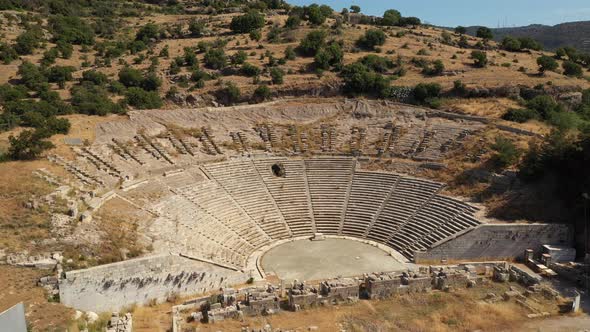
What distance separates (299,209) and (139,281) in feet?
38.2

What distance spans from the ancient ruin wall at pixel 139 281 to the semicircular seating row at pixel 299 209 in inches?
51.8

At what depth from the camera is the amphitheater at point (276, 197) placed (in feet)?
72.0

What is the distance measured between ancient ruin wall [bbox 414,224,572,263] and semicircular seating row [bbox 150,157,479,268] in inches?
25.4

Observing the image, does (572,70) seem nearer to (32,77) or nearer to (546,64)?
(546,64)

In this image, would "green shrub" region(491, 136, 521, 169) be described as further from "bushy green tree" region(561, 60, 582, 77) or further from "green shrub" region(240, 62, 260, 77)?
"green shrub" region(240, 62, 260, 77)

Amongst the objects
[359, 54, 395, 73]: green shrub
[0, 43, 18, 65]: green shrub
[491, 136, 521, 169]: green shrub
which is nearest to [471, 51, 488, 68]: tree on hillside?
[359, 54, 395, 73]: green shrub

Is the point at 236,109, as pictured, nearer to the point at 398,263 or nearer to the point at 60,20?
the point at 398,263

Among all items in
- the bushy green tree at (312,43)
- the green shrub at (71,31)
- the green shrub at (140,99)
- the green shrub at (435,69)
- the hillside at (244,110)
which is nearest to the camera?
the hillside at (244,110)

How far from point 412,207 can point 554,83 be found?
2128cm

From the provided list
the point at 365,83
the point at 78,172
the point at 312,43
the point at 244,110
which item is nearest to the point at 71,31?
the point at 312,43

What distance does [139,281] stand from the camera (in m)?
19.9

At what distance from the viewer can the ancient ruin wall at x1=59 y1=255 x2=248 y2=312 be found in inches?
727

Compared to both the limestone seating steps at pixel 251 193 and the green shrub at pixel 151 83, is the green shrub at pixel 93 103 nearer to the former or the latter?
the green shrub at pixel 151 83

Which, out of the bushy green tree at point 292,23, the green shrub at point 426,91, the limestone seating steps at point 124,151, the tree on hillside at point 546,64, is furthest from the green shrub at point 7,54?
the tree on hillside at point 546,64
